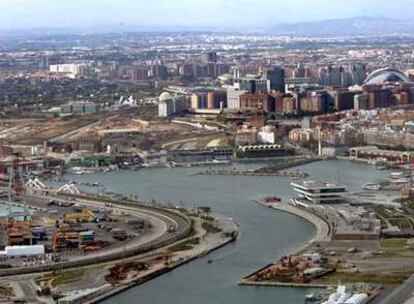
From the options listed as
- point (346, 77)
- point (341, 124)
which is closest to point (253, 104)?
point (341, 124)

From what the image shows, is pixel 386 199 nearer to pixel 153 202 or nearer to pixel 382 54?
pixel 153 202

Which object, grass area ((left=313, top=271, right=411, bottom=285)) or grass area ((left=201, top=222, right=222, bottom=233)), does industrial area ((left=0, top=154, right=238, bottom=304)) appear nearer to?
grass area ((left=201, top=222, right=222, bottom=233))

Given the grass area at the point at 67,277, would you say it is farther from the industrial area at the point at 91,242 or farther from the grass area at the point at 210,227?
the grass area at the point at 210,227

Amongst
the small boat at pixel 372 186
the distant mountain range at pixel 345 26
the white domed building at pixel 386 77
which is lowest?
the distant mountain range at pixel 345 26

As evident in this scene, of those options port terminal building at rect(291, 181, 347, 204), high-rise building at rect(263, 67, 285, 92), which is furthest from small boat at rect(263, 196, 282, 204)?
high-rise building at rect(263, 67, 285, 92)

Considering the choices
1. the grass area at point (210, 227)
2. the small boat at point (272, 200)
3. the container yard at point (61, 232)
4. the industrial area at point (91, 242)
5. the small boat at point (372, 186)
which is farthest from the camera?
the small boat at point (372, 186)

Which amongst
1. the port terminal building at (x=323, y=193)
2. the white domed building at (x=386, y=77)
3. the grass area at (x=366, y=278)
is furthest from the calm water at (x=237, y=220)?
the white domed building at (x=386, y=77)

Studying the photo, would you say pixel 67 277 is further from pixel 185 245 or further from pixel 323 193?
pixel 323 193
